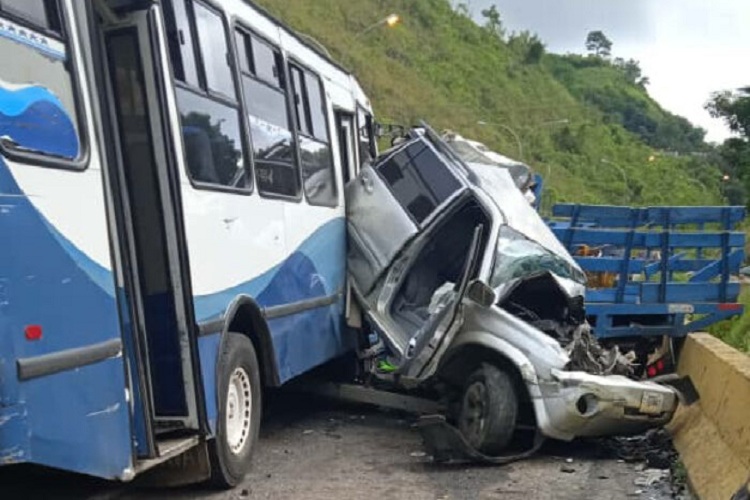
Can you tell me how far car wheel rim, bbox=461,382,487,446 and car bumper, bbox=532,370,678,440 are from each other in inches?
17.0

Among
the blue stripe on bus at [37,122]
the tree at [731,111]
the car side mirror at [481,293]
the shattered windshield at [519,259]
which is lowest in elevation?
the car side mirror at [481,293]

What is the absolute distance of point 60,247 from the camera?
4262 mm

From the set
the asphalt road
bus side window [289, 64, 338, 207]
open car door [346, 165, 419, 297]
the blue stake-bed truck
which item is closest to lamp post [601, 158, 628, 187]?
the blue stake-bed truck

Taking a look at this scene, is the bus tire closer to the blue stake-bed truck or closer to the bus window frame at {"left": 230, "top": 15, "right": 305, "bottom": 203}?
the bus window frame at {"left": 230, "top": 15, "right": 305, "bottom": 203}

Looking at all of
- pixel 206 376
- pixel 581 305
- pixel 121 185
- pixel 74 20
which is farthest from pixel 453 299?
pixel 74 20

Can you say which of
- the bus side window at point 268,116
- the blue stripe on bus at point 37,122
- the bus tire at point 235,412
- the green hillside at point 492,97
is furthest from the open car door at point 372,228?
the green hillside at point 492,97

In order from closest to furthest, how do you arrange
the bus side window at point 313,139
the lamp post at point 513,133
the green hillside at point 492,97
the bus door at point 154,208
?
the bus door at point 154,208, the bus side window at point 313,139, the green hillside at point 492,97, the lamp post at point 513,133

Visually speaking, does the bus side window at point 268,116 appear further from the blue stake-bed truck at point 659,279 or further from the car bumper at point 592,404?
the blue stake-bed truck at point 659,279

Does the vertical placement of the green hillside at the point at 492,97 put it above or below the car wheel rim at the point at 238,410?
above

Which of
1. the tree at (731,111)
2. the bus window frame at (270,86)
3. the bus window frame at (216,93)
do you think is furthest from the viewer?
the tree at (731,111)

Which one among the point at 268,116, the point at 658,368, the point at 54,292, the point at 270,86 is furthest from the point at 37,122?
the point at 658,368

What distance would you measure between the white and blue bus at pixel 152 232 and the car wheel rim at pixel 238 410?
0.05 feet

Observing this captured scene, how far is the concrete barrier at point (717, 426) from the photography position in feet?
19.6

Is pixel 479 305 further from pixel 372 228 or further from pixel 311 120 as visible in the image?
pixel 311 120
